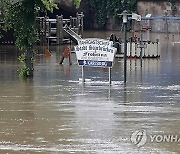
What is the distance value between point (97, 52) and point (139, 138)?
8641 millimetres

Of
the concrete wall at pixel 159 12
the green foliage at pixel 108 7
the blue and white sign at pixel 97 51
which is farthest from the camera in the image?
the green foliage at pixel 108 7

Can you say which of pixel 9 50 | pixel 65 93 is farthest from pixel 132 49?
pixel 65 93

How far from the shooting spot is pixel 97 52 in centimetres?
2025

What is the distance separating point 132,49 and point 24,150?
72.9 ft

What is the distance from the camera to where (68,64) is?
2866cm

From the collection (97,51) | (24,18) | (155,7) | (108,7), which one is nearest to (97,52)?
(97,51)

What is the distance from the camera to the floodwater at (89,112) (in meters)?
11.3

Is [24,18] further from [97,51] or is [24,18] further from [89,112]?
[89,112]

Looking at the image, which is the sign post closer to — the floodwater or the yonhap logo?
the floodwater

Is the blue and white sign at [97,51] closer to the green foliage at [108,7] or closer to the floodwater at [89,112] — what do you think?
the floodwater at [89,112]

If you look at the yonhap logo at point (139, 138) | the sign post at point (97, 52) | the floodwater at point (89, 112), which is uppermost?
the sign post at point (97, 52)

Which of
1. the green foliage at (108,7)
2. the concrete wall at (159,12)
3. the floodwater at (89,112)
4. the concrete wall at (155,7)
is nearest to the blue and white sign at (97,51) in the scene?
the floodwater at (89,112)

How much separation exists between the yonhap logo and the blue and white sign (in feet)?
26.2

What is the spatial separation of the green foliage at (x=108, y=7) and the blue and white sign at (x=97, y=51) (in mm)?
41109
